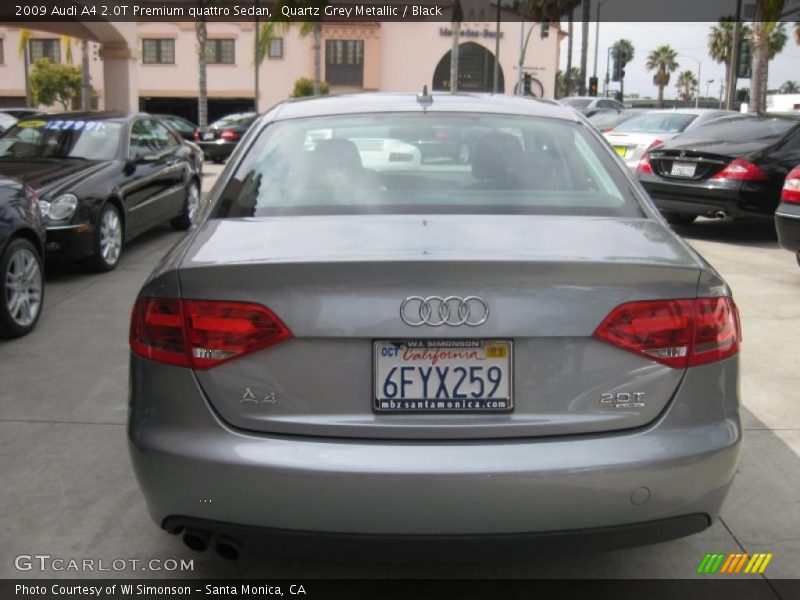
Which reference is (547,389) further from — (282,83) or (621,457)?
(282,83)

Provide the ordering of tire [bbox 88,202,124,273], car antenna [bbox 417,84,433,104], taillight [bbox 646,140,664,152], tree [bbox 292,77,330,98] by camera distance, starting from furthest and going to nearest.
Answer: tree [bbox 292,77,330,98]
taillight [bbox 646,140,664,152]
tire [bbox 88,202,124,273]
car antenna [bbox 417,84,433,104]

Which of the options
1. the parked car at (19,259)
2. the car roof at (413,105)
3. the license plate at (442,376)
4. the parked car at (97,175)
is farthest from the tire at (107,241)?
the license plate at (442,376)

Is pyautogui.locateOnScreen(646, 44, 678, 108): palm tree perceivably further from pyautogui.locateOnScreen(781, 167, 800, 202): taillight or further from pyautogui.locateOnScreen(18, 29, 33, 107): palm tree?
pyautogui.locateOnScreen(781, 167, 800, 202): taillight

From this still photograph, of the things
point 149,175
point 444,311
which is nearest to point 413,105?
point 444,311

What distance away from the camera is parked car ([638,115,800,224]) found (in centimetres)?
1034

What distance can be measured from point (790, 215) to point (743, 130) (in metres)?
4.22

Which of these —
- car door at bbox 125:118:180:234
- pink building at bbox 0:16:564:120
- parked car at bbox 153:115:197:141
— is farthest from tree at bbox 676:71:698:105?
car door at bbox 125:118:180:234

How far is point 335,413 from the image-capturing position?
2.45m

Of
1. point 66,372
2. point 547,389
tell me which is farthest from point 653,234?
point 66,372

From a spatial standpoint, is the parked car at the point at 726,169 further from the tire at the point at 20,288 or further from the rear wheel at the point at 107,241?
the tire at the point at 20,288

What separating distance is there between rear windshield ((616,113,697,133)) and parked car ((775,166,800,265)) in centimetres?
717

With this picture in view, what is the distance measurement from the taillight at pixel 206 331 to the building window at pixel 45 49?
187 ft

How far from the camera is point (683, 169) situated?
10.8 metres

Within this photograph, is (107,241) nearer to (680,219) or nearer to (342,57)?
(680,219)
